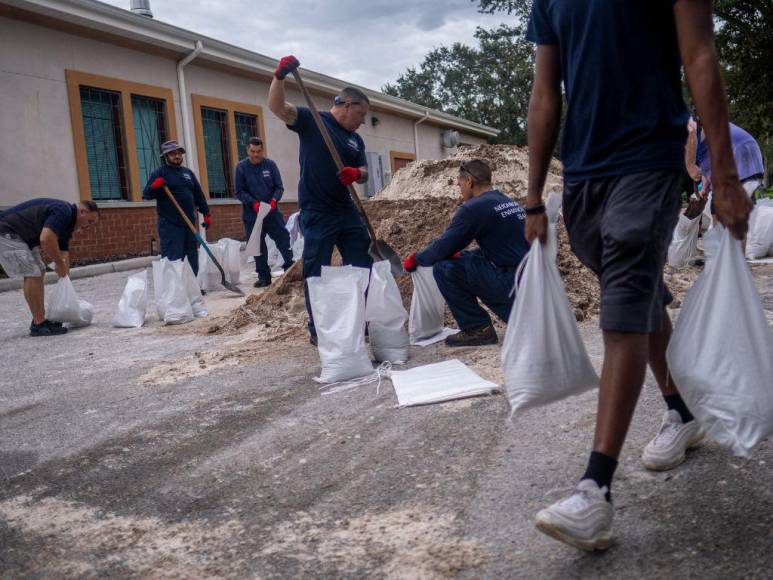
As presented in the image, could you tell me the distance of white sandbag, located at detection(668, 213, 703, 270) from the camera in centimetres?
773

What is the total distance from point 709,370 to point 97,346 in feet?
16.3

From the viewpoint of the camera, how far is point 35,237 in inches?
247

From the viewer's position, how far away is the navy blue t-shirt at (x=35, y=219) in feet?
20.3

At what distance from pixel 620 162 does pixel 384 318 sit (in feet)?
8.28

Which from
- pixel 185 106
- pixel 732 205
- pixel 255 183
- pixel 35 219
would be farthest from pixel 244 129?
pixel 732 205

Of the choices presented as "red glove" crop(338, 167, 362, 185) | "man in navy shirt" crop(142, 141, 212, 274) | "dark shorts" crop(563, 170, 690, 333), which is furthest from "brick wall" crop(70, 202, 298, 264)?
"dark shorts" crop(563, 170, 690, 333)

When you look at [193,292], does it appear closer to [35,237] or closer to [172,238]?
[172,238]

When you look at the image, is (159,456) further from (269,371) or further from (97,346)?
(97,346)

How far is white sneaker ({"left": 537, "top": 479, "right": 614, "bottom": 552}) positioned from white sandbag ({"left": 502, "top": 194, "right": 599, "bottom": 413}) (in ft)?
1.19

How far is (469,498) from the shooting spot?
2.27 meters

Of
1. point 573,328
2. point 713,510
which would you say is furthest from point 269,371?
point 713,510

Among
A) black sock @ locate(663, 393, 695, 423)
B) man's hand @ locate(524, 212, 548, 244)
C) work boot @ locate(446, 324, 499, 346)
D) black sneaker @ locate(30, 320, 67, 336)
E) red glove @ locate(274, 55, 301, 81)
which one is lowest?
work boot @ locate(446, 324, 499, 346)

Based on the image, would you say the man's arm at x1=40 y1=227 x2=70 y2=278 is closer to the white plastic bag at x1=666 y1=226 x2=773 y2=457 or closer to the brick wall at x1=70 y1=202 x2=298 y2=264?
the brick wall at x1=70 y1=202 x2=298 y2=264

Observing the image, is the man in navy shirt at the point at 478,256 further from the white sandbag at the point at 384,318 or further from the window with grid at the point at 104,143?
the window with grid at the point at 104,143
